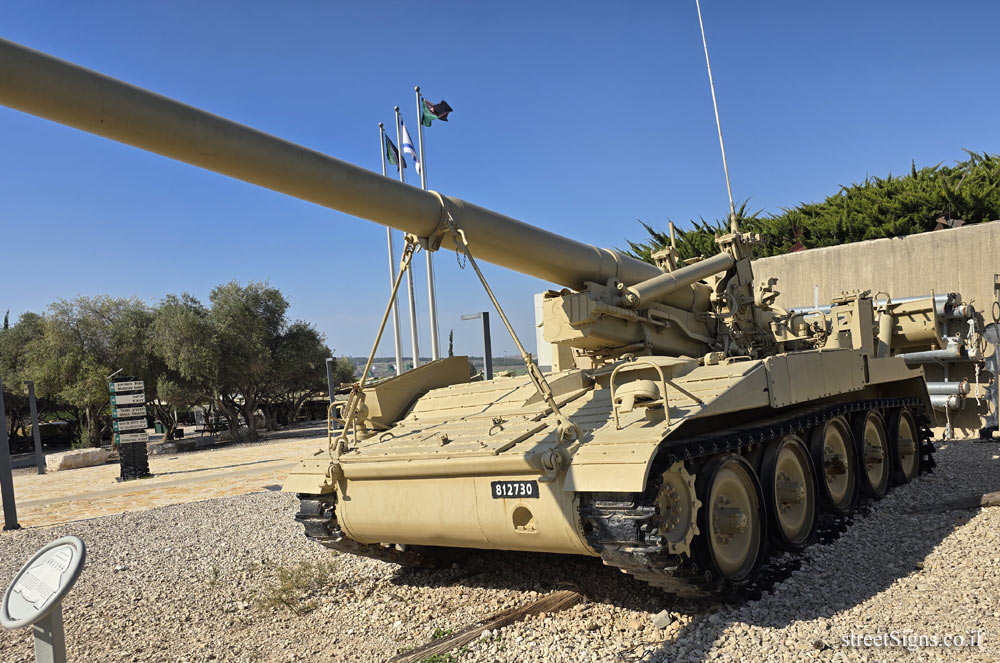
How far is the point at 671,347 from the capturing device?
24.6 feet

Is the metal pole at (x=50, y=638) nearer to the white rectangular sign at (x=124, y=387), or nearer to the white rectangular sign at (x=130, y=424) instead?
the white rectangular sign at (x=130, y=424)

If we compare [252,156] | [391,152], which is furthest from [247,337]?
[252,156]

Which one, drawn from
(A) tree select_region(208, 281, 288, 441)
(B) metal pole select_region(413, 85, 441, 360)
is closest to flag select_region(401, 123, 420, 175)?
(B) metal pole select_region(413, 85, 441, 360)

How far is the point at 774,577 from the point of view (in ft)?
19.0

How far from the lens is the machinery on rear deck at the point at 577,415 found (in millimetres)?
4473

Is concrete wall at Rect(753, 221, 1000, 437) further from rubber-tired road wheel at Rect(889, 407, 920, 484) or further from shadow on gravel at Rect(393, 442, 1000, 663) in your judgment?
shadow on gravel at Rect(393, 442, 1000, 663)

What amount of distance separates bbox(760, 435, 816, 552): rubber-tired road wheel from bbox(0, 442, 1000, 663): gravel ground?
23cm

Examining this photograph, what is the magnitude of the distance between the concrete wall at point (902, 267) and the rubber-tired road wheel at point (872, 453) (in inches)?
234

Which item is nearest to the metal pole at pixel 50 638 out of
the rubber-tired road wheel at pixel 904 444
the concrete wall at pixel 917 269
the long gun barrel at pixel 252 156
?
the long gun barrel at pixel 252 156

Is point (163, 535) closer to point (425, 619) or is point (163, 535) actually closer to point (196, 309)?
point (425, 619)

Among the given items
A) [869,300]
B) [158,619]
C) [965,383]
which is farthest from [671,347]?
[965,383]

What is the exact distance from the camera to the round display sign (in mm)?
3074

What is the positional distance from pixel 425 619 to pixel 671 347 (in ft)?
11.1

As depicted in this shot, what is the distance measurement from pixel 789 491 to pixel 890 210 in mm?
18690
